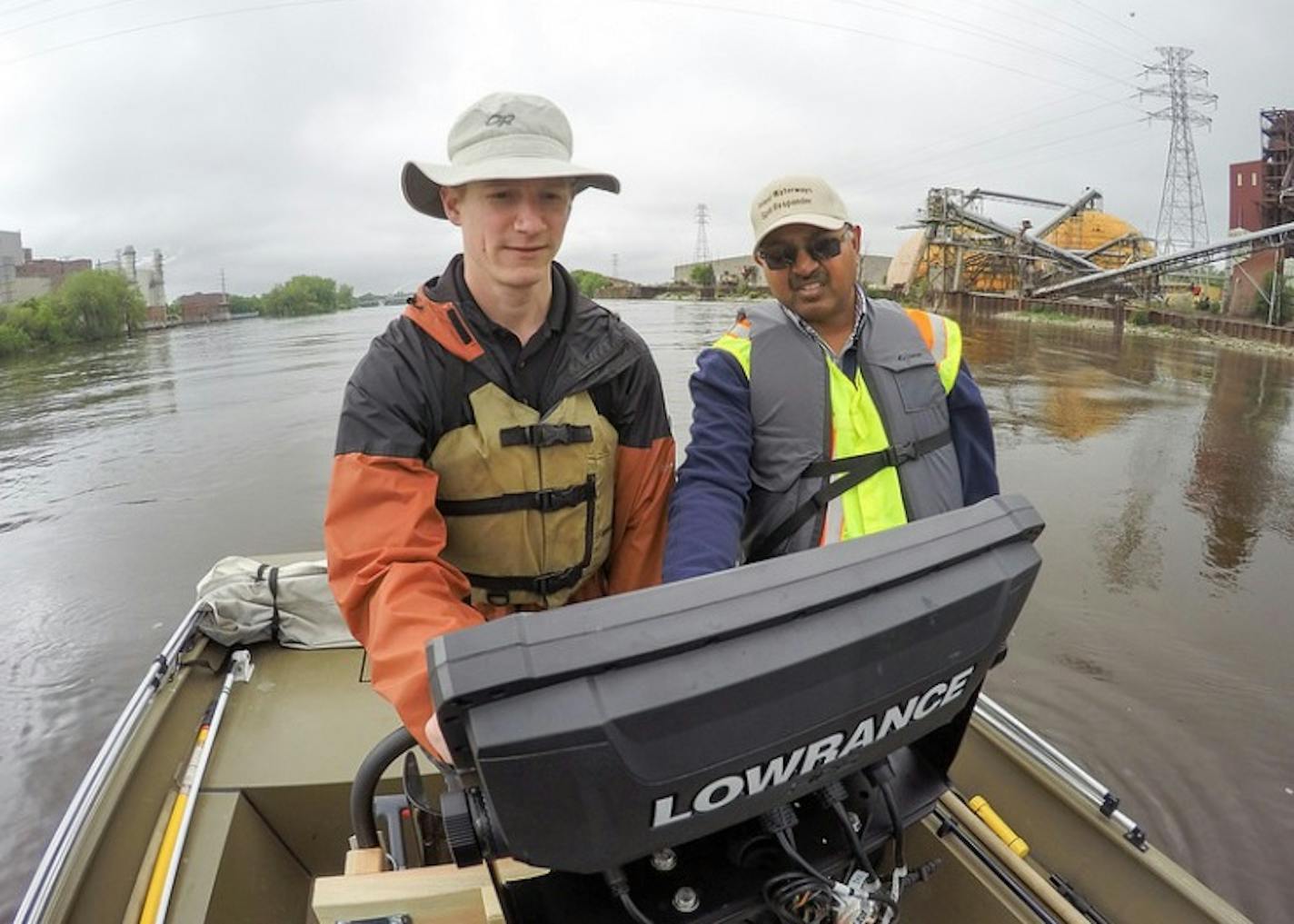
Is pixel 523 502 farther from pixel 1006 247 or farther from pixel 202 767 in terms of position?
pixel 1006 247

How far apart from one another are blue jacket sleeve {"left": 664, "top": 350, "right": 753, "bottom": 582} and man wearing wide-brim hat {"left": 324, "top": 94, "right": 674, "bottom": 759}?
0.33ft

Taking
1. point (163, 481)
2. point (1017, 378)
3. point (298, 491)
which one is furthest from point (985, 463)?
point (1017, 378)

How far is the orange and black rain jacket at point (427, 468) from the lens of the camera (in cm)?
128

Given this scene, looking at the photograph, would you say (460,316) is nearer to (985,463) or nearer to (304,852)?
(985,463)

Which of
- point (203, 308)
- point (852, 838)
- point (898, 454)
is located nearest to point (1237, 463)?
point (898, 454)

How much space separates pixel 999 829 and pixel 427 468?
5.99 ft

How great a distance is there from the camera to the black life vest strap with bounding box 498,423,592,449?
164 centimetres

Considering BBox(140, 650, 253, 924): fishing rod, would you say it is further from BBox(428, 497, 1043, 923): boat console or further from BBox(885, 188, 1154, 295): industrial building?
BBox(885, 188, 1154, 295): industrial building

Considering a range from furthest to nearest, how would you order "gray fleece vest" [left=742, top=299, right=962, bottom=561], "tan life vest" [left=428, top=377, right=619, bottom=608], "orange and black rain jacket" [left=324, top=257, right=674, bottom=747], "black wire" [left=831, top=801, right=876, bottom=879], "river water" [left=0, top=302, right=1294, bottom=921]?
"river water" [left=0, top=302, right=1294, bottom=921]
"gray fleece vest" [left=742, top=299, right=962, bottom=561]
"tan life vest" [left=428, top=377, right=619, bottom=608]
"orange and black rain jacket" [left=324, top=257, right=674, bottom=747]
"black wire" [left=831, top=801, right=876, bottom=879]

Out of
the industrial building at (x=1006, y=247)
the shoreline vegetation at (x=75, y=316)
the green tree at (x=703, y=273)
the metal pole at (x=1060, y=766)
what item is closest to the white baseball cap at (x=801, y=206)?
the metal pole at (x=1060, y=766)

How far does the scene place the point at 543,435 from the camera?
1666 mm

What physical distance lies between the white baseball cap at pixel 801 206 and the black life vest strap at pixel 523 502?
0.77 meters

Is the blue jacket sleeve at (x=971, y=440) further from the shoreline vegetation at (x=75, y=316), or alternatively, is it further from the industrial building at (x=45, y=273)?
the industrial building at (x=45, y=273)

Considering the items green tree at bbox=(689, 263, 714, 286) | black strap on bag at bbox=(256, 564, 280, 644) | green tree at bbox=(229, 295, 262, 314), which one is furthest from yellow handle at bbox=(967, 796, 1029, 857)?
green tree at bbox=(229, 295, 262, 314)
